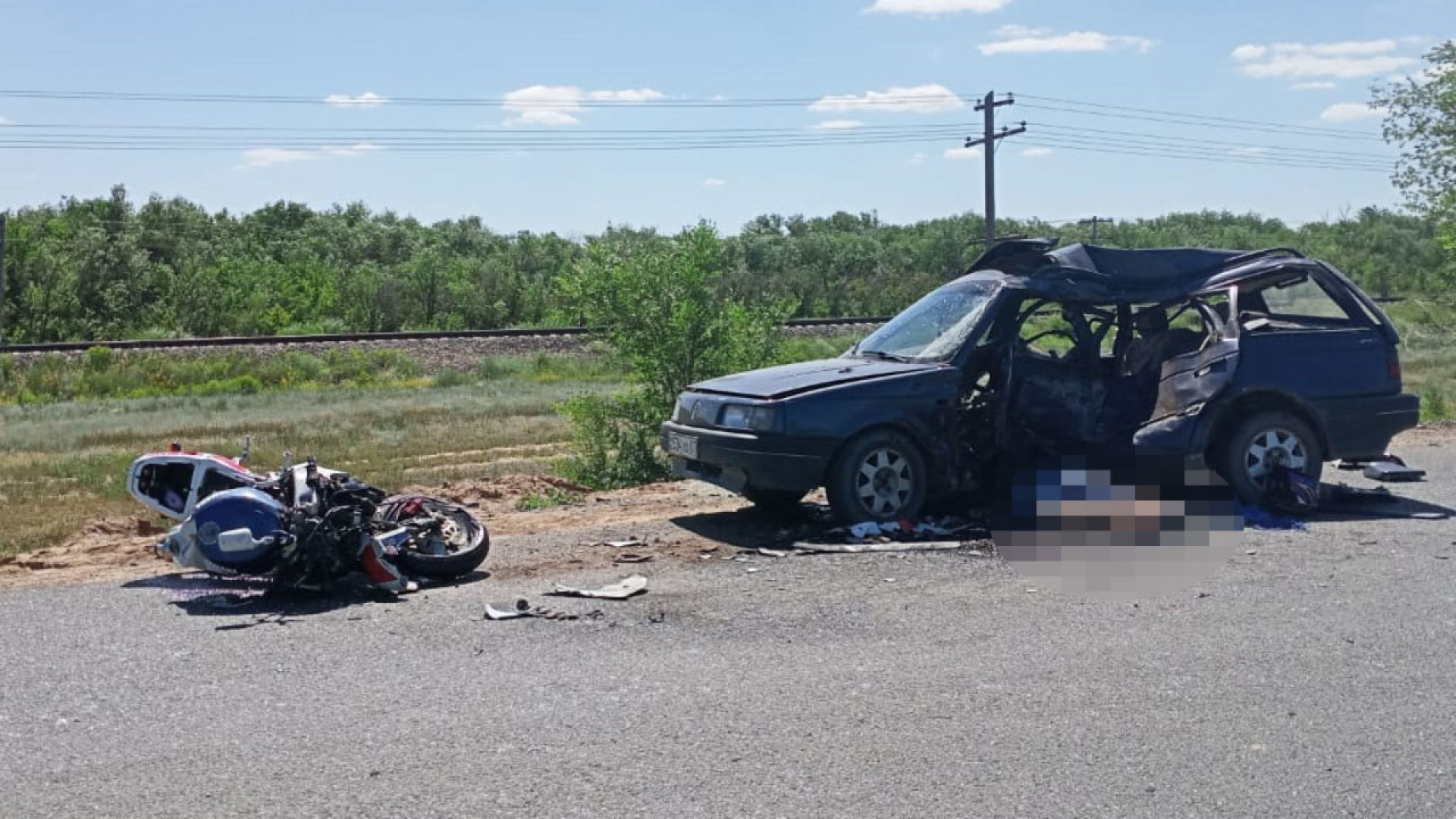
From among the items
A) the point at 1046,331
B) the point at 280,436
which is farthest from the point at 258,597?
the point at 280,436

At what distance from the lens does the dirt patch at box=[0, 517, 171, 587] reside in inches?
366

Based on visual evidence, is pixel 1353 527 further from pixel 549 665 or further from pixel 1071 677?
pixel 549 665

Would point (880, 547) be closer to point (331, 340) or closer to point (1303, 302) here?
point (1303, 302)

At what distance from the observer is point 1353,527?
9.84 meters

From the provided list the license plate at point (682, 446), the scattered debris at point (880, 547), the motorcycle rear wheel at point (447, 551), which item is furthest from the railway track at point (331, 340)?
the motorcycle rear wheel at point (447, 551)

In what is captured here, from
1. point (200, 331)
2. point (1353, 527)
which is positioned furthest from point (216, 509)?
point (200, 331)

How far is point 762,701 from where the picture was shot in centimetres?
599

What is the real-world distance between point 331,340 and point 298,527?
2824 centimetres

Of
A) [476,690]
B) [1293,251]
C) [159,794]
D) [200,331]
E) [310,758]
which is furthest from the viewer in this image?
[200,331]

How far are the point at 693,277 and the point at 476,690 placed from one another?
9.92 metres

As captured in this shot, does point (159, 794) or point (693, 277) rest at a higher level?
point (693, 277)

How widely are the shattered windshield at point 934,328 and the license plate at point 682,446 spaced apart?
1595mm

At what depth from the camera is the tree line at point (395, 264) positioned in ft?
158

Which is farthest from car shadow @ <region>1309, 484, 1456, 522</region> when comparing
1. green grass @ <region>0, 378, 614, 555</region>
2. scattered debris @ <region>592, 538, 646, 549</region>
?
green grass @ <region>0, 378, 614, 555</region>
